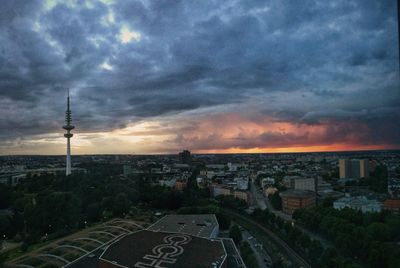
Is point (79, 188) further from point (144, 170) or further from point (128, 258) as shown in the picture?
point (128, 258)

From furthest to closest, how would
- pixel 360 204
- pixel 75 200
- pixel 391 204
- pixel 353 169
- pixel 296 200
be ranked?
1. pixel 353 169
2. pixel 296 200
3. pixel 360 204
4. pixel 391 204
5. pixel 75 200

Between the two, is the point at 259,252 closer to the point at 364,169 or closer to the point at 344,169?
the point at 364,169

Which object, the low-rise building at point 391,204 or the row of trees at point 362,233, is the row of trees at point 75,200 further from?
the low-rise building at point 391,204

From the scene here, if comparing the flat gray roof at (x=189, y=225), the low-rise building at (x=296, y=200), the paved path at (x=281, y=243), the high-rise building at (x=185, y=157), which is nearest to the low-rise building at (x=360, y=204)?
the low-rise building at (x=296, y=200)

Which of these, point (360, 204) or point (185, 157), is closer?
point (360, 204)

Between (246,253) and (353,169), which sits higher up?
(353,169)

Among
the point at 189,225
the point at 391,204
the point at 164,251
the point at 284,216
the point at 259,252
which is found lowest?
the point at 284,216

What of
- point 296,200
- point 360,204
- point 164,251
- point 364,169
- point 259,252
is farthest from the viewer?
point 364,169

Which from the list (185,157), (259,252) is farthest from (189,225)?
(185,157)
